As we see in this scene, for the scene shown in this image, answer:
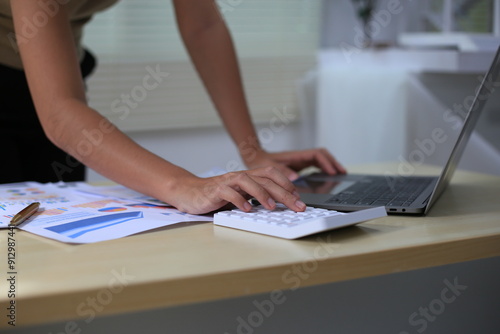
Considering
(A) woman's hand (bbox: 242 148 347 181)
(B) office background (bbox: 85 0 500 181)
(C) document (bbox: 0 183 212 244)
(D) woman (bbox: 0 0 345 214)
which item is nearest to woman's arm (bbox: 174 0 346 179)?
(A) woman's hand (bbox: 242 148 347 181)

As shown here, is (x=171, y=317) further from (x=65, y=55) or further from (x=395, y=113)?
(x=395, y=113)

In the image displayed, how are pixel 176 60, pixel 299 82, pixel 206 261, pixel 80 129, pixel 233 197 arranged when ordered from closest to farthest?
pixel 206 261 < pixel 233 197 < pixel 80 129 < pixel 176 60 < pixel 299 82

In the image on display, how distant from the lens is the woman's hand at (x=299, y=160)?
1.25 meters

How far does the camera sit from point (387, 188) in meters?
1.04

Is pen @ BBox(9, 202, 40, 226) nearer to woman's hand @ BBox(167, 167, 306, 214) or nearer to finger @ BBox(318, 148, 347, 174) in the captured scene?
woman's hand @ BBox(167, 167, 306, 214)

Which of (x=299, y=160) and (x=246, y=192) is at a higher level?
(x=246, y=192)

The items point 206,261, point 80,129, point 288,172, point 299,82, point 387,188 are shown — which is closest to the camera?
point 206,261

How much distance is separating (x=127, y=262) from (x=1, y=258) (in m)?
0.13

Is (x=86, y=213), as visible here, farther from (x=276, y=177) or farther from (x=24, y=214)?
(x=276, y=177)

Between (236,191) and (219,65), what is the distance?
592mm

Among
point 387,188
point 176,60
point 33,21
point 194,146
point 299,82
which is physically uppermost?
point 33,21

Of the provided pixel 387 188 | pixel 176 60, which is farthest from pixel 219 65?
pixel 176 60

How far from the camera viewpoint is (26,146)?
1396mm

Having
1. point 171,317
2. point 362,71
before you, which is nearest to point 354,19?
point 362,71
